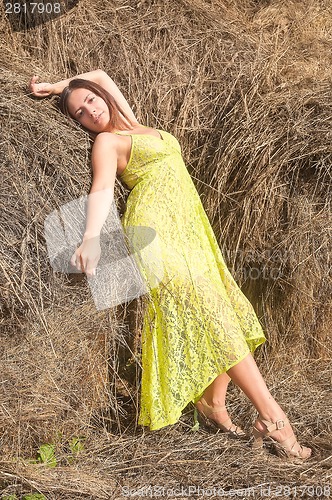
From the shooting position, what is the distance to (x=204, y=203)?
3.23m

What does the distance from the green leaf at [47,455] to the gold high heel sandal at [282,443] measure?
0.78 metres

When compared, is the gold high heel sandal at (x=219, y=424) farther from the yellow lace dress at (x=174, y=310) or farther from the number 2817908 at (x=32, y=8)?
the number 2817908 at (x=32, y=8)

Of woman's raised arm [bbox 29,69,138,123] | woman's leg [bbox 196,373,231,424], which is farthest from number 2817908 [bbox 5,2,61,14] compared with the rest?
woman's leg [bbox 196,373,231,424]

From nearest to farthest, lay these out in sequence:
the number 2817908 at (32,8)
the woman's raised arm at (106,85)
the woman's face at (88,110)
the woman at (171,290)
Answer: the woman at (171,290)
the woman's face at (88,110)
the woman's raised arm at (106,85)
the number 2817908 at (32,8)

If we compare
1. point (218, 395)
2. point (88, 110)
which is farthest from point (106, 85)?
point (218, 395)

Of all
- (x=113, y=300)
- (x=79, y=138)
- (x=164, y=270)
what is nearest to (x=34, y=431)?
(x=113, y=300)

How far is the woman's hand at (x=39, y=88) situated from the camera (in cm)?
284

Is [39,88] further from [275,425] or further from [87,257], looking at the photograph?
[275,425]

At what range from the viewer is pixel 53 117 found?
Answer: 2.82 meters

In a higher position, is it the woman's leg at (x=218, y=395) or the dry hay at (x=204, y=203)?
the dry hay at (x=204, y=203)

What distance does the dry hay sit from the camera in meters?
2.58

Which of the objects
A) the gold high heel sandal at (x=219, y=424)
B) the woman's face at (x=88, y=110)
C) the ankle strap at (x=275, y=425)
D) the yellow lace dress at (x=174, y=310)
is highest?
the woman's face at (x=88, y=110)

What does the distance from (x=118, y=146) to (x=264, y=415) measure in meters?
1.20

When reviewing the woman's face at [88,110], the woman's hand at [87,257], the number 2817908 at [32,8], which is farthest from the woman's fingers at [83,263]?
the number 2817908 at [32,8]
